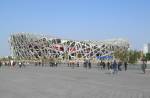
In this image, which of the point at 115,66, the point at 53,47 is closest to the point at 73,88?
the point at 115,66

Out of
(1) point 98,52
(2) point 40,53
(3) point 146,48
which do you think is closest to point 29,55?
(2) point 40,53

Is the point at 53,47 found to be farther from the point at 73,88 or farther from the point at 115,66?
the point at 73,88

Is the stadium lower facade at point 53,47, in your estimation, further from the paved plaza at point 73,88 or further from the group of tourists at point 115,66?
the paved plaza at point 73,88

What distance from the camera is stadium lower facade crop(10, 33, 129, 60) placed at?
5551 inches

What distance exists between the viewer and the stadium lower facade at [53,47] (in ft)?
463

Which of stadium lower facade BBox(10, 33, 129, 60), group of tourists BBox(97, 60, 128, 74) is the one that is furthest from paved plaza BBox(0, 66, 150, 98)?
stadium lower facade BBox(10, 33, 129, 60)

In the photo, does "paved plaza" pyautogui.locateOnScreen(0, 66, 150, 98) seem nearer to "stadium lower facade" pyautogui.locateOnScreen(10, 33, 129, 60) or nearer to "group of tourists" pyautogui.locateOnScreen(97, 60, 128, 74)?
"group of tourists" pyautogui.locateOnScreen(97, 60, 128, 74)

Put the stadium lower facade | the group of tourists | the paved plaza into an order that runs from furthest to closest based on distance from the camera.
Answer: the stadium lower facade, the group of tourists, the paved plaza

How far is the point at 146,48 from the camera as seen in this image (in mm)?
188375

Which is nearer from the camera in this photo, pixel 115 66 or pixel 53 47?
pixel 115 66

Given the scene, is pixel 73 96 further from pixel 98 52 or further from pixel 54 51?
pixel 98 52

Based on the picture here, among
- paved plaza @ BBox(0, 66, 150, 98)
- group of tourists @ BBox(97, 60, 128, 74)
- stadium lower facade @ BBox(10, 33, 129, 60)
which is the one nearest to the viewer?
paved plaza @ BBox(0, 66, 150, 98)

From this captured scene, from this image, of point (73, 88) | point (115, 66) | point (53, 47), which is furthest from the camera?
point (53, 47)

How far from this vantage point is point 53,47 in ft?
466
